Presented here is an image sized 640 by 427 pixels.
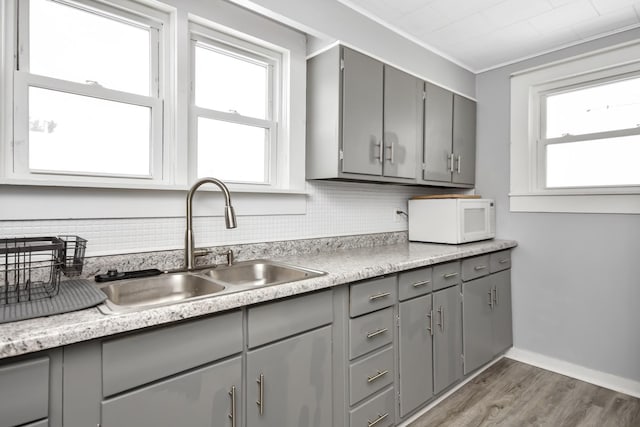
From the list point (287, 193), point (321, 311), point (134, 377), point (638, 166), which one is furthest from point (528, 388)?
point (134, 377)

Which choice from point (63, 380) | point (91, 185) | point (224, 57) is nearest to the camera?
point (63, 380)

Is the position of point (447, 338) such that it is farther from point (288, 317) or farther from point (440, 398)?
point (288, 317)

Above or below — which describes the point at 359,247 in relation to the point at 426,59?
below

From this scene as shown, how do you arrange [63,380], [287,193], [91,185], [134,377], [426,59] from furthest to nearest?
[426,59]
[287,193]
[91,185]
[134,377]
[63,380]

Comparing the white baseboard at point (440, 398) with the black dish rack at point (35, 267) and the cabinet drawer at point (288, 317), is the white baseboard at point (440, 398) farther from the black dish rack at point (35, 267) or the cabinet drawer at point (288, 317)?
the black dish rack at point (35, 267)

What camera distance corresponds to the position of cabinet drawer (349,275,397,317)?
1.68 meters

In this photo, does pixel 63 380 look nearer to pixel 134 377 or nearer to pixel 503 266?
pixel 134 377

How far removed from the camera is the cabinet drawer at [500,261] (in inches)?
107

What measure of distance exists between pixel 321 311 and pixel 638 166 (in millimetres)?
2479

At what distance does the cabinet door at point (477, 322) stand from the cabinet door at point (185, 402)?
171 cm

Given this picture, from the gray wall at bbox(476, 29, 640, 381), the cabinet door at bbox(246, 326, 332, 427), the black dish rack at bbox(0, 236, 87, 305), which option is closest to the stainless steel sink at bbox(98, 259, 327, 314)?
the black dish rack at bbox(0, 236, 87, 305)

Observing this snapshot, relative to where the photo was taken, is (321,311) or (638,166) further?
(638,166)

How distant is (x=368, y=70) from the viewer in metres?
2.23

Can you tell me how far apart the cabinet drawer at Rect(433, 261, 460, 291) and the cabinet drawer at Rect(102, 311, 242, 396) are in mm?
1330
